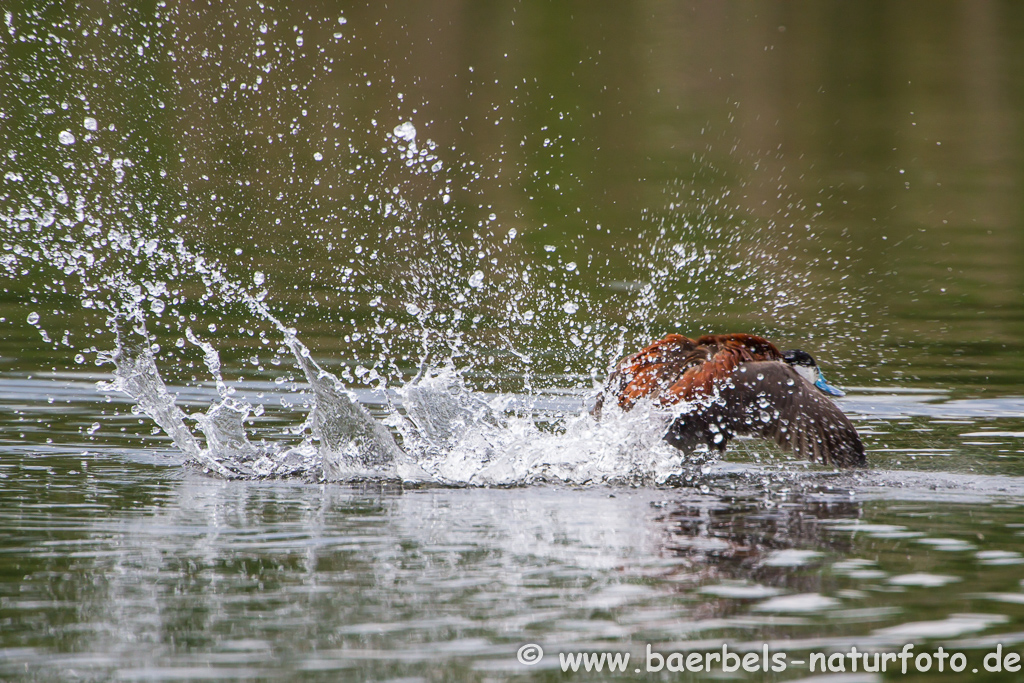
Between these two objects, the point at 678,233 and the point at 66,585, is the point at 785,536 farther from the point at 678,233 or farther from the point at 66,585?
the point at 678,233

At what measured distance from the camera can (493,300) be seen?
48.0ft

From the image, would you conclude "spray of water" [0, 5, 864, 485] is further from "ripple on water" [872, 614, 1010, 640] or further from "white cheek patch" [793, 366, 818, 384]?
"ripple on water" [872, 614, 1010, 640]

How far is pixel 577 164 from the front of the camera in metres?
24.7

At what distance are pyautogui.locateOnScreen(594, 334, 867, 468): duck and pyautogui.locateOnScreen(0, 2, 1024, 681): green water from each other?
264mm

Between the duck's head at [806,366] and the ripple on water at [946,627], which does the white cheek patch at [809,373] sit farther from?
the ripple on water at [946,627]


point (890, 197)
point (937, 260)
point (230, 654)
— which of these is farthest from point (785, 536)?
point (890, 197)

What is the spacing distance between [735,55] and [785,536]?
102ft

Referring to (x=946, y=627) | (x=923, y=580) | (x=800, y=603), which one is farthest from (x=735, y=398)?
(x=946, y=627)

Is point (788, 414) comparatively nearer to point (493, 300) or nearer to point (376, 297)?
point (376, 297)

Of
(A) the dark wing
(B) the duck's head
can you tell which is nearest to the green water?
(A) the dark wing

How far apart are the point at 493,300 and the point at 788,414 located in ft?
24.0

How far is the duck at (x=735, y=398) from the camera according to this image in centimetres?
754

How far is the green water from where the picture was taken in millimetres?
4816

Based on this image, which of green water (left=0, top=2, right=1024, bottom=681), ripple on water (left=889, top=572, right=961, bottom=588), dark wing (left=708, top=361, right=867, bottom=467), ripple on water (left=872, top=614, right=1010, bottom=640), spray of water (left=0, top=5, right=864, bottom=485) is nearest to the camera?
ripple on water (left=872, top=614, right=1010, bottom=640)
